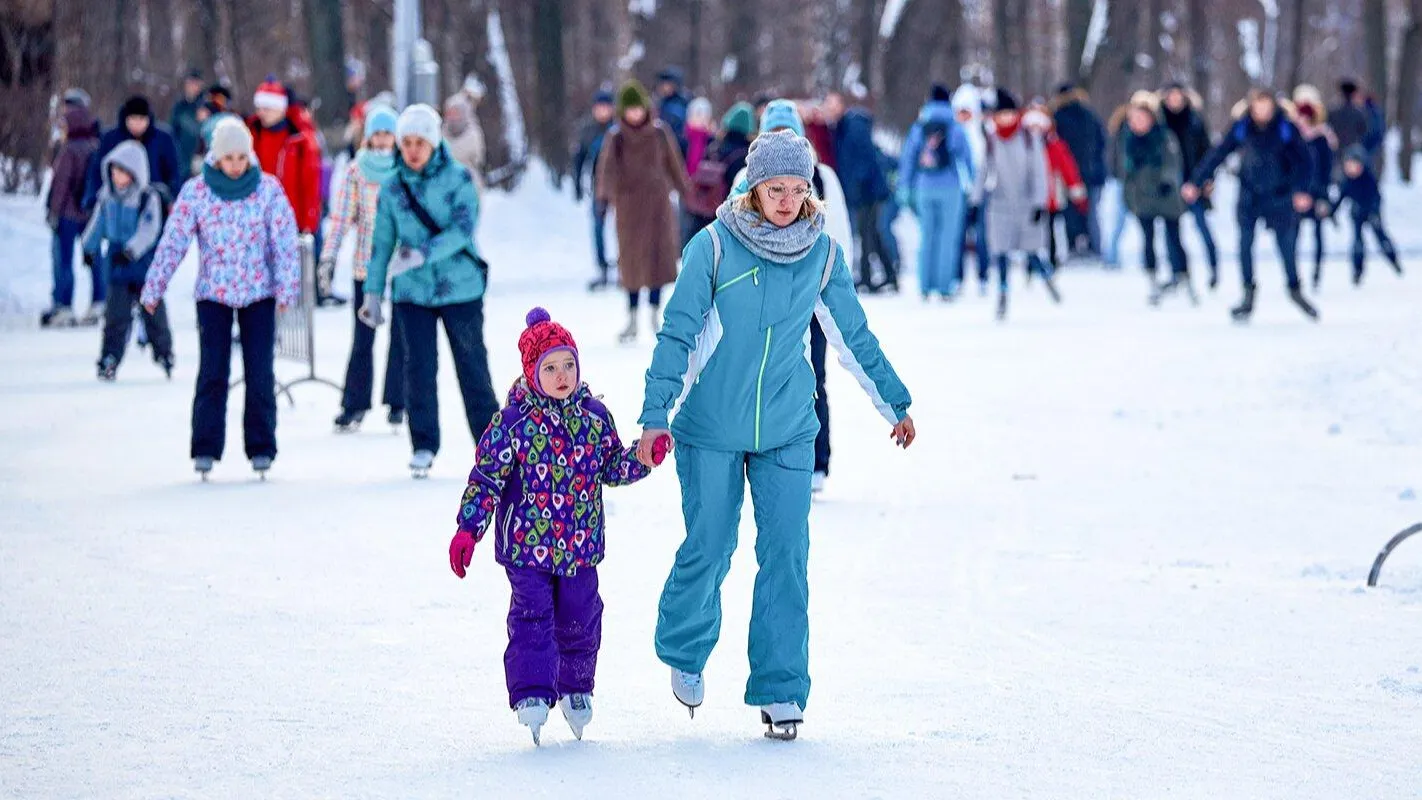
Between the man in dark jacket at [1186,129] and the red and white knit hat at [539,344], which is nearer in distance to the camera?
the red and white knit hat at [539,344]

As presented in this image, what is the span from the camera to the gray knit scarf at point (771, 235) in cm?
580

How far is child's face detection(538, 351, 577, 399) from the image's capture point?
5.64 meters

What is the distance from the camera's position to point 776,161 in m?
5.82

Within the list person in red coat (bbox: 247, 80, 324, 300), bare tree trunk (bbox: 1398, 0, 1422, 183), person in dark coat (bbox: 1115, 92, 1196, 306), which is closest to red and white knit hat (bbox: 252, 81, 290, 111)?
person in red coat (bbox: 247, 80, 324, 300)

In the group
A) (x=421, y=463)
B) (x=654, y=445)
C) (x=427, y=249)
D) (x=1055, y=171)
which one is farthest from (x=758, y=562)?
(x=1055, y=171)

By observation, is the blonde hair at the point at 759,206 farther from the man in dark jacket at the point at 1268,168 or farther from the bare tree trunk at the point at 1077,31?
the bare tree trunk at the point at 1077,31

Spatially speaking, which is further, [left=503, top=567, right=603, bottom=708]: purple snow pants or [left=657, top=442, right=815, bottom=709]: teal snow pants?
[left=657, top=442, right=815, bottom=709]: teal snow pants

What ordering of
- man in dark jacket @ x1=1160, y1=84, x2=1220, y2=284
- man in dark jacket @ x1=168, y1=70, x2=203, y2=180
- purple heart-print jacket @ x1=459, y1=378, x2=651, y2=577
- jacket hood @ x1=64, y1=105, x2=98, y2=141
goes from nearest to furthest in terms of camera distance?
purple heart-print jacket @ x1=459, y1=378, x2=651, y2=577 < jacket hood @ x1=64, y1=105, x2=98, y2=141 < man in dark jacket @ x1=1160, y1=84, x2=1220, y2=284 < man in dark jacket @ x1=168, y1=70, x2=203, y2=180

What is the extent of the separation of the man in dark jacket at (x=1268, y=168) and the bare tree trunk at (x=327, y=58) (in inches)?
497

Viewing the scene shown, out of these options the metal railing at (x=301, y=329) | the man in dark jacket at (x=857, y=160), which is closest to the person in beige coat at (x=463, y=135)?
the man in dark jacket at (x=857, y=160)

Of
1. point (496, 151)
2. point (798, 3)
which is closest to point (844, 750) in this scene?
point (496, 151)

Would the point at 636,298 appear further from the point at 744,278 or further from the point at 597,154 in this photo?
the point at 744,278

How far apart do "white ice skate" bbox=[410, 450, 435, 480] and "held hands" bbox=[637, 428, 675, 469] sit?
5.20 m

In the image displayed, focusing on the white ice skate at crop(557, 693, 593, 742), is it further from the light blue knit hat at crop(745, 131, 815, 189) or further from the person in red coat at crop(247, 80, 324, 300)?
the person in red coat at crop(247, 80, 324, 300)
